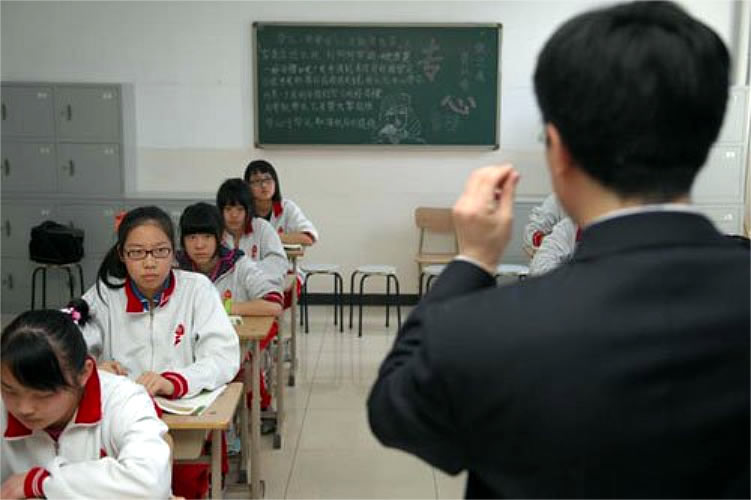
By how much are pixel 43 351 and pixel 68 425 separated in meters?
0.18

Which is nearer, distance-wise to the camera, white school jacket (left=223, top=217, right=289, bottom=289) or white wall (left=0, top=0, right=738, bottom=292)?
white school jacket (left=223, top=217, right=289, bottom=289)

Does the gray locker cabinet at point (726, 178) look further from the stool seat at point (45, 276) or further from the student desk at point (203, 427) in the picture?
the stool seat at point (45, 276)

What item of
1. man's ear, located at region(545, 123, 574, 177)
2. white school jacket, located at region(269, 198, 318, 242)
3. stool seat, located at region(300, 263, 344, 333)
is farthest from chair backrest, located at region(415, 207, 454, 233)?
man's ear, located at region(545, 123, 574, 177)

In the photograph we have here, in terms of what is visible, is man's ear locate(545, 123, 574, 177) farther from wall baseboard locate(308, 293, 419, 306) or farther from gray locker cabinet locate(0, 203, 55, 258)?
gray locker cabinet locate(0, 203, 55, 258)

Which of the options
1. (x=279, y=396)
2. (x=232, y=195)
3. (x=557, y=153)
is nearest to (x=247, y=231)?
(x=232, y=195)

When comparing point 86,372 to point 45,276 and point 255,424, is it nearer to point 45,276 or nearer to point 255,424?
point 255,424

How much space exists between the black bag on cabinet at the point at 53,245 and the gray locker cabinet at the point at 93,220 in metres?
0.20

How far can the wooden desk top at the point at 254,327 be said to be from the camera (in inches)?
112

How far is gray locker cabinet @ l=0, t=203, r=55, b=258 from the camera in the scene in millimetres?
6008

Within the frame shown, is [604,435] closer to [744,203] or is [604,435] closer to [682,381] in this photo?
[682,381]

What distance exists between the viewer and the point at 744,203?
19.1 ft

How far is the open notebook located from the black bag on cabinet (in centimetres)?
396

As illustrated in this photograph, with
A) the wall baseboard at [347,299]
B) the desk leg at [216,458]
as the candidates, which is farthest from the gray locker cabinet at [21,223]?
the desk leg at [216,458]

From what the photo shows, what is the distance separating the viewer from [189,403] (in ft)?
7.00
